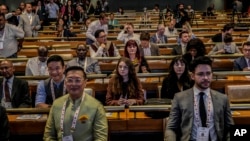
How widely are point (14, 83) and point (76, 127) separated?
6.25 ft

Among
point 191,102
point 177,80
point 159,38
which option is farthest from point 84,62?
point 159,38

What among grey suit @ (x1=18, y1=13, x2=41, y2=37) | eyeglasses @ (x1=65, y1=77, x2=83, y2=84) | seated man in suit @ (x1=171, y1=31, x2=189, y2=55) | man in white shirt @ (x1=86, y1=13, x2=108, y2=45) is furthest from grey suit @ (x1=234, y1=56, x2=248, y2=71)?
grey suit @ (x1=18, y1=13, x2=41, y2=37)

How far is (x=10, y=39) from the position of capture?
7.37 metres

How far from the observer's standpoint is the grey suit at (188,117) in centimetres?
347

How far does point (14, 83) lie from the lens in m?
5.17

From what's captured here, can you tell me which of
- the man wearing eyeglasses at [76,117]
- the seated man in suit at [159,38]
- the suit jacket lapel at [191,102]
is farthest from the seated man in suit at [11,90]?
the seated man in suit at [159,38]

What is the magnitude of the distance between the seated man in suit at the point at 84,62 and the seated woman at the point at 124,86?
5.39 feet

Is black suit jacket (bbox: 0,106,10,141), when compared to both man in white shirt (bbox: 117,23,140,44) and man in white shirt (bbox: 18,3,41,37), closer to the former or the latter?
man in white shirt (bbox: 117,23,140,44)

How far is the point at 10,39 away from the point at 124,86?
3.22 metres

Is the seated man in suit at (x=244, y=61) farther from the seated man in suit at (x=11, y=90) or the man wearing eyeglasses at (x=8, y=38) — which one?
the man wearing eyeglasses at (x=8, y=38)

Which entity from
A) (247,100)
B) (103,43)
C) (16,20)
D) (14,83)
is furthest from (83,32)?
(247,100)

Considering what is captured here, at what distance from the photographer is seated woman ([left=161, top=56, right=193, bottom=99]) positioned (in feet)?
16.6

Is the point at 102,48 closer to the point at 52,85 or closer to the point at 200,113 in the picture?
the point at 52,85

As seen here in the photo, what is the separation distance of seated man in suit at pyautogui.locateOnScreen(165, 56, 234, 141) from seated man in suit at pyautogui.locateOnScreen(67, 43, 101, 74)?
10.6 ft
